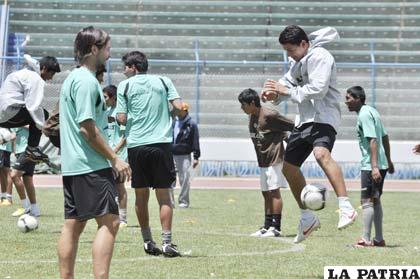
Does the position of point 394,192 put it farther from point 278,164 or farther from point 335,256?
point 335,256

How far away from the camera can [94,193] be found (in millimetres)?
6883

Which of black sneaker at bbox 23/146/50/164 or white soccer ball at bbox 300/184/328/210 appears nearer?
white soccer ball at bbox 300/184/328/210

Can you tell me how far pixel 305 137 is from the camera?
9.49 meters

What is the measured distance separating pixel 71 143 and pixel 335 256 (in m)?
3.92

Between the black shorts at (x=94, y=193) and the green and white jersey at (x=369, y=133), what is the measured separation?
4.91 m

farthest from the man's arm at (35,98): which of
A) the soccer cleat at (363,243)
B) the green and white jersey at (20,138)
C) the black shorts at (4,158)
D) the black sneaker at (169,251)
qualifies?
the black shorts at (4,158)

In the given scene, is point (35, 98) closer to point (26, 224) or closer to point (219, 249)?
point (26, 224)

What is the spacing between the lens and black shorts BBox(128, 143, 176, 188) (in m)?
10.1

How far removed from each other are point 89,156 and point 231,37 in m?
23.6

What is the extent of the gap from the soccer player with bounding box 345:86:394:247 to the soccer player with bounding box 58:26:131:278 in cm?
484

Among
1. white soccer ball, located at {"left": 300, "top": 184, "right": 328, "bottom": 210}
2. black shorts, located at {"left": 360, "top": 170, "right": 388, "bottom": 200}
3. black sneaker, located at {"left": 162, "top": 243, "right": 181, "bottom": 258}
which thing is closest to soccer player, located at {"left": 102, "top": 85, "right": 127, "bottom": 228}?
black sneaker, located at {"left": 162, "top": 243, "right": 181, "bottom": 258}

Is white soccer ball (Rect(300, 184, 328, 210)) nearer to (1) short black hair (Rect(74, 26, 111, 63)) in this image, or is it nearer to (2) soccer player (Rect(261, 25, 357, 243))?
(2) soccer player (Rect(261, 25, 357, 243))

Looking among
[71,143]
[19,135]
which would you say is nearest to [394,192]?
[19,135]

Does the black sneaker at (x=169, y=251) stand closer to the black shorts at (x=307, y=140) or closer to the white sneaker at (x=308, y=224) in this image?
the white sneaker at (x=308, y=224)
